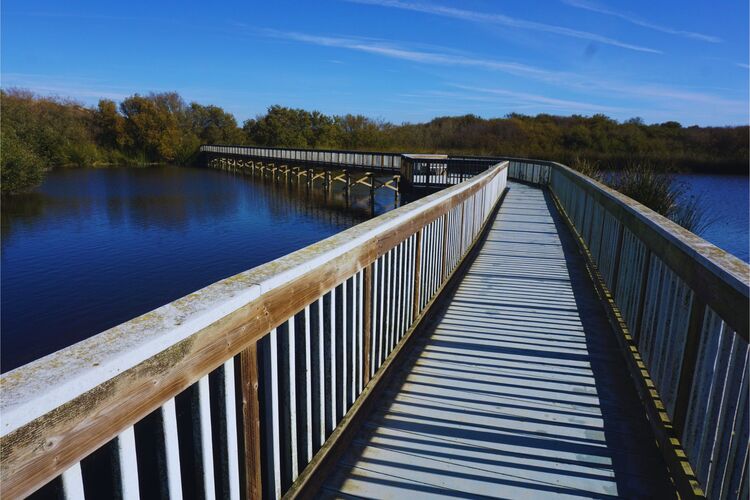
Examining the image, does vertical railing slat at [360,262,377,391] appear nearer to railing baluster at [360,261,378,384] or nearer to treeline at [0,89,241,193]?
railing baluster at [360,261,378,384]

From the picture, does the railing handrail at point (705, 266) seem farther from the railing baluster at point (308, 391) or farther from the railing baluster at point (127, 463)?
the railing baluster at point (127, 463)

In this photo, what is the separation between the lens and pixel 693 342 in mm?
2480

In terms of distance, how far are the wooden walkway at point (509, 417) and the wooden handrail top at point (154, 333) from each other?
1.05m

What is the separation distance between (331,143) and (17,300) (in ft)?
200

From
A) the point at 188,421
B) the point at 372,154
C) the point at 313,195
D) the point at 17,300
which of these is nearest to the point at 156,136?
the point at 313,195

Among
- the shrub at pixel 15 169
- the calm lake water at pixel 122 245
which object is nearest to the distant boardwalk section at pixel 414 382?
the calm lake water at pixel 122 245

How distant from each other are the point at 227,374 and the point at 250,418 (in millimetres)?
281

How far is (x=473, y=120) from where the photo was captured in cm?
7794

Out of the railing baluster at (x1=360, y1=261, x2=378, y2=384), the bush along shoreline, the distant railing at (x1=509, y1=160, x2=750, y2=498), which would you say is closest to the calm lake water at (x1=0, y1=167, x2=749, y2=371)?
the railing baluster at (x1=360, y1=261, x2=378, y2=384)

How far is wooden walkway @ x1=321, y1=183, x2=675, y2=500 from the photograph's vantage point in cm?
253

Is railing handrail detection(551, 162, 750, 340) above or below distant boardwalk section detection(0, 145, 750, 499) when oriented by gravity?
above

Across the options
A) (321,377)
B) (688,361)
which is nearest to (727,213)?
(688,361)

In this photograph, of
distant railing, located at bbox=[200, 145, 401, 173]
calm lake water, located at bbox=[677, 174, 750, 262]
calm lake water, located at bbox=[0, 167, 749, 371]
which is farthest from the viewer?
distant railing, located at bbox=[200, 145, 401, 173]

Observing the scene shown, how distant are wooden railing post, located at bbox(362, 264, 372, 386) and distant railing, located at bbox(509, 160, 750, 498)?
1.69 meters
